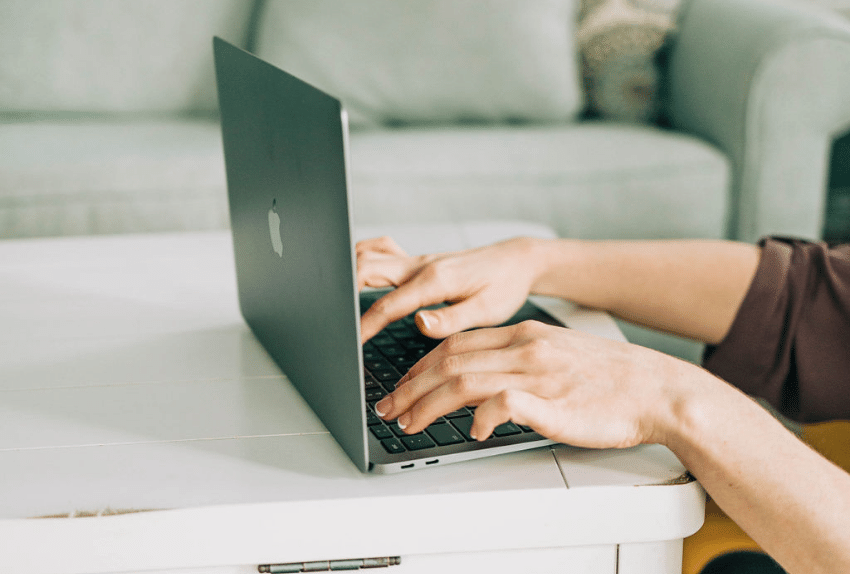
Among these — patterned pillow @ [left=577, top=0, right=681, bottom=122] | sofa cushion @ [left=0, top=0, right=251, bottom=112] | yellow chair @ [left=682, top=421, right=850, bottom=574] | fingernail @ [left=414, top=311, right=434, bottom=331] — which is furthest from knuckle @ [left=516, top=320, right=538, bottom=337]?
sofa cushion @ [left=0, top=0, right=251, bottom=112]

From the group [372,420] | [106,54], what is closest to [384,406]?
[372,420]

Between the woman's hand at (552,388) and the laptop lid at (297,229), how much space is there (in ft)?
0.19

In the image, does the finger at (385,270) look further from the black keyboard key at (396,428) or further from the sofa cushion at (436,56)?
the sofa cushion at (436,56)

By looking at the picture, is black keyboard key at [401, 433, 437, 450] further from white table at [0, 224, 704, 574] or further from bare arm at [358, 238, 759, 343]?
bare arm at [358, 238, 759, 343]

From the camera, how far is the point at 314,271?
1.78 ft

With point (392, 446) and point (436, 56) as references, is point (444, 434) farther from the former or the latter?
point (436, 56)

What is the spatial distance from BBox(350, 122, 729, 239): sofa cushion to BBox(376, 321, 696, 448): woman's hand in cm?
99

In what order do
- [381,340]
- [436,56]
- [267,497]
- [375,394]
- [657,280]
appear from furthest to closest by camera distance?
[436,56] → [657,280] → [381,340] → [375,394] → [267,497]

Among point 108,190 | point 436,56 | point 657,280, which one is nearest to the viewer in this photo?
point 657,280

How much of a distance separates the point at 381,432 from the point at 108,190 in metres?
1.13

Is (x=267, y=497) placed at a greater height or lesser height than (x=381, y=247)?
lesser

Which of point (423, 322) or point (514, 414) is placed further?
point (423, 322)

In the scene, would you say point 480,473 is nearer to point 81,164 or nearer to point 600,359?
point 600,359

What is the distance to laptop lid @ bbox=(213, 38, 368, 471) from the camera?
476 millimetres
